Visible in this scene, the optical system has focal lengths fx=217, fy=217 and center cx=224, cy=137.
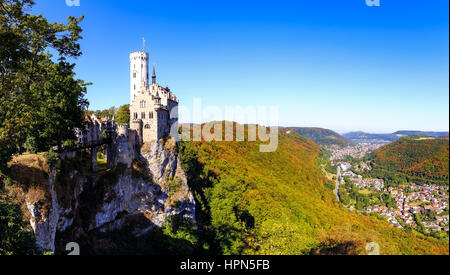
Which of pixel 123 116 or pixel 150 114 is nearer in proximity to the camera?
pixel 150 114

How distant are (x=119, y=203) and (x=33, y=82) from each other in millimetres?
18807

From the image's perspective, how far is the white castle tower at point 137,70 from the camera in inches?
1631

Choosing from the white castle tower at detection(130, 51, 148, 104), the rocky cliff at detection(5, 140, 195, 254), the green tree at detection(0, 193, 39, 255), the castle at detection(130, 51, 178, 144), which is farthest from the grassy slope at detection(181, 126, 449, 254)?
the green tree at detection(0, 193, 39, 255)

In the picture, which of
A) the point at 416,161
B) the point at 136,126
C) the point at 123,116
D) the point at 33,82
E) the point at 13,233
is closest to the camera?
the point at 13,233

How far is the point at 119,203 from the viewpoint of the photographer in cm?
2931

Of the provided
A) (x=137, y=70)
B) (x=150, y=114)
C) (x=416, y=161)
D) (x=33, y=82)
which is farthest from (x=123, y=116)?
(x=416, y=161)

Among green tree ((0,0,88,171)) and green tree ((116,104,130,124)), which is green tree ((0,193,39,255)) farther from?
green tree ((116,104,130,124))

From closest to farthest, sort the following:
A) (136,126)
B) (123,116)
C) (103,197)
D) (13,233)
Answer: (13,233) < (103,197) < (136,126) < (123,116)

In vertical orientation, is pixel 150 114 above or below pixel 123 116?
below

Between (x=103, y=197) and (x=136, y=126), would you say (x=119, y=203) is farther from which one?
(x=136, y=126)

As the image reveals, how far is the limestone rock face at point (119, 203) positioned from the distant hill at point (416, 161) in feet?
365

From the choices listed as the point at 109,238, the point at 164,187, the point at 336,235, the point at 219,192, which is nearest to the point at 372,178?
the point at 336,235

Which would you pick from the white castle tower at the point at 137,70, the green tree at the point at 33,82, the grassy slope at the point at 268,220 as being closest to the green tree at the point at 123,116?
the white castle tower at the point at 137,70

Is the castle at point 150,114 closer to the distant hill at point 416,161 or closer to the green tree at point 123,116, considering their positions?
the green tree at point 123,116
